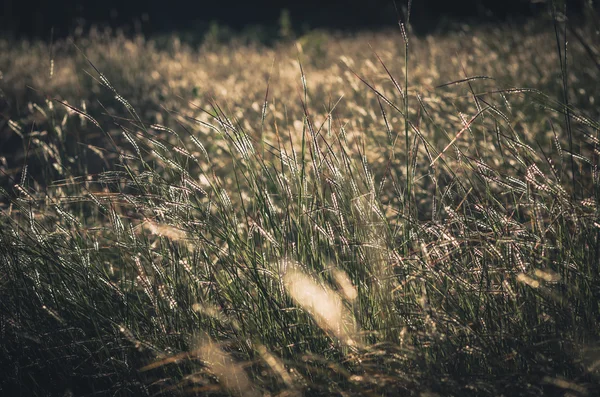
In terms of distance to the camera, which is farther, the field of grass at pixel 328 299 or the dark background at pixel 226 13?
the dark background at pixel 226 13

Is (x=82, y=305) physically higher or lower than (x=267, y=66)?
lower

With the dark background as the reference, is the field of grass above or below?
below

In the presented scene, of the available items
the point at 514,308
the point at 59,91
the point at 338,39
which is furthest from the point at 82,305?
the point at 338,39

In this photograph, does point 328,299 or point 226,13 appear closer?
point 328,299

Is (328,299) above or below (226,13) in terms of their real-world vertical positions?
below

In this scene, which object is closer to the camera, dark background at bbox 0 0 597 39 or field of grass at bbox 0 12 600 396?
field of grass at bbox 0 12 600 396

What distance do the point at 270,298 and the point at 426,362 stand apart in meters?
0.36

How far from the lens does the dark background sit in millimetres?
11797

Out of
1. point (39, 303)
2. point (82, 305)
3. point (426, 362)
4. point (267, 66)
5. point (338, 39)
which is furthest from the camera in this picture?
point (338, 39)

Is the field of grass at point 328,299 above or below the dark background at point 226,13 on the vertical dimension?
below

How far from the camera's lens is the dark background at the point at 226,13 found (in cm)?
1180

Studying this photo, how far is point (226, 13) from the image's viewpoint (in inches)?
728

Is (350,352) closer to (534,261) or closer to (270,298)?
(270,298)

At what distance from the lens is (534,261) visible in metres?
1.13
